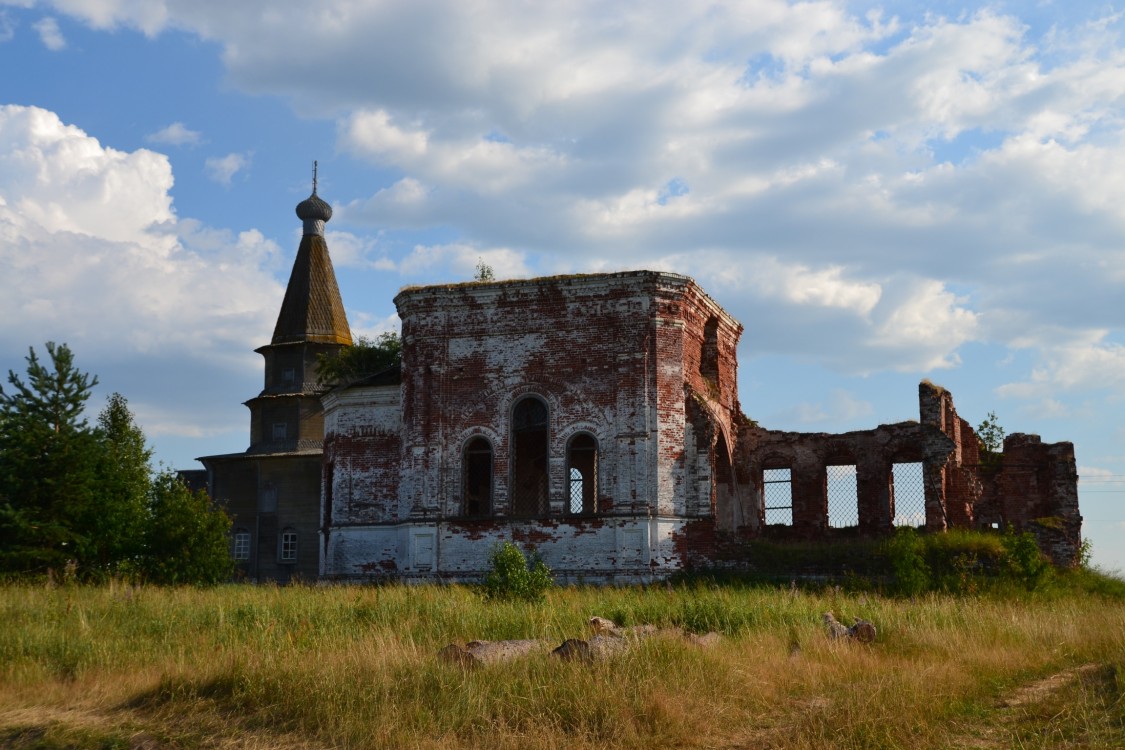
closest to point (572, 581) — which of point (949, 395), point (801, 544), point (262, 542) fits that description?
point (801, 544)

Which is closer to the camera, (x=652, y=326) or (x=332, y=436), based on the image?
(x=652, y=326)

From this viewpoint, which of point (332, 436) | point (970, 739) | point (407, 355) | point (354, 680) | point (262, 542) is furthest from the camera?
point (262, 542)

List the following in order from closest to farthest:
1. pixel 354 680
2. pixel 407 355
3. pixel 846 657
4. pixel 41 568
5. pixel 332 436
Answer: pixel 354 680 → pixel 846 657 → pixel 41 568 → pixel 407 355 → pixel 332 436

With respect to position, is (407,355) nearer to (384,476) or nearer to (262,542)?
(384,476)

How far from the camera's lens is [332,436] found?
76.5ft

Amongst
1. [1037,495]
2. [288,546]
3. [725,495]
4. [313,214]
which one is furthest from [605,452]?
[313,214]

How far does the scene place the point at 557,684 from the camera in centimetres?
870

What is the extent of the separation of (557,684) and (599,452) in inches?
462

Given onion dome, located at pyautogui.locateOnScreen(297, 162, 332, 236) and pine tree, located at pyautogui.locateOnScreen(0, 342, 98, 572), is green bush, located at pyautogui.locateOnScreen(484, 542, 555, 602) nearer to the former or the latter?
pine tree, located at pyautogui.locateOnScreen(0, 342, 98, 572)

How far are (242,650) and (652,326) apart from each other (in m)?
11.7

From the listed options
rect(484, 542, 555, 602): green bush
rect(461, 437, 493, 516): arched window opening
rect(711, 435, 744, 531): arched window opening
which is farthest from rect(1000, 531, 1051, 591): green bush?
rect(461, 437, 493, 516): arched window opening

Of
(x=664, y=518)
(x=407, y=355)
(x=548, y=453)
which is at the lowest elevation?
(x=664, y=518)

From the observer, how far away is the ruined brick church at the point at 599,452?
784 inches

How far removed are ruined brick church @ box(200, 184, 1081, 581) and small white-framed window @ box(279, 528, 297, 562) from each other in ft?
36.6
